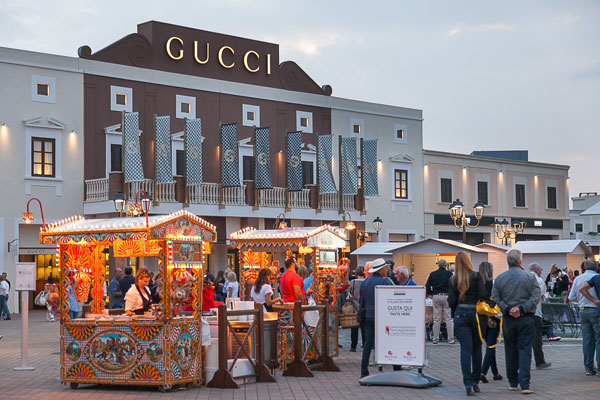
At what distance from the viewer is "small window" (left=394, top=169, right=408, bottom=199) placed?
43.0 m

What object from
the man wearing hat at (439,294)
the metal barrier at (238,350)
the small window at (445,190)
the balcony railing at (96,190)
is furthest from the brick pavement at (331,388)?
the small window at (445,190)

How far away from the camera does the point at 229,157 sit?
3466 cm

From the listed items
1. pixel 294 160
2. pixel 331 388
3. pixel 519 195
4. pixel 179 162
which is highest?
pixel 294 160

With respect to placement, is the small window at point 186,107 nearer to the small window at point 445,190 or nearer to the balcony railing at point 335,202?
the balcony railing at point 335,202

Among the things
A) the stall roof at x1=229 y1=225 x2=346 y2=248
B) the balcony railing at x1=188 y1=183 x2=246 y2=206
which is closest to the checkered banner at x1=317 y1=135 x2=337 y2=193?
the balcony railing at x1=188 y1=183 x2=246 y2=206

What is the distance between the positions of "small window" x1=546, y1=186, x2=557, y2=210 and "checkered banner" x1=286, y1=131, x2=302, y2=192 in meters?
19.3

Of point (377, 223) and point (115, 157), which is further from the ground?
point (115, 157)

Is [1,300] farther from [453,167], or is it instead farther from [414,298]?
[453,167]

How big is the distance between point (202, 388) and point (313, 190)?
2503 centimetres

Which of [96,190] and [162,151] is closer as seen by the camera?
[162,151]

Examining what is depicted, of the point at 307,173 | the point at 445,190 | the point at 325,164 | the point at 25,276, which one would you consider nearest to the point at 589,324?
the point at 25,276

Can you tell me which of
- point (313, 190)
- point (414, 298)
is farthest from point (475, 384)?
point (313, 190)

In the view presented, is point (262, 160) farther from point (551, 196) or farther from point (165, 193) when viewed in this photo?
point (551, 196)

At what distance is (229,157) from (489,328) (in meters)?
22.7
